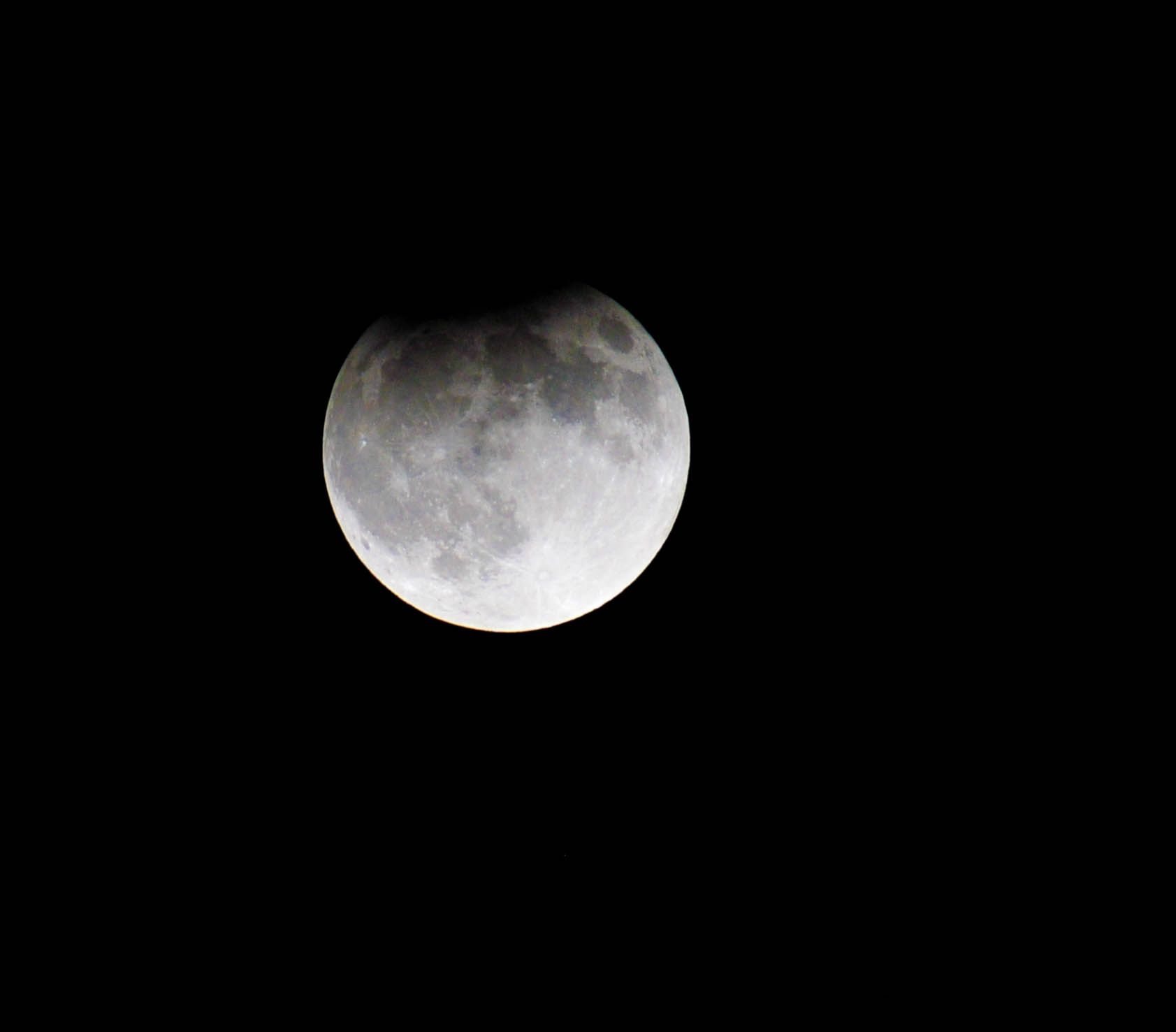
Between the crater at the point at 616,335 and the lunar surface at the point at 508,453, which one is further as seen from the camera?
the crater at the point at 616,335

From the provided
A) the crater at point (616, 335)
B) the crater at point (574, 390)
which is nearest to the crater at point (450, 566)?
the crater at point (574, 390)

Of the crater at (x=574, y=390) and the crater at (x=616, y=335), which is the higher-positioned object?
the crater at (x=616, y=335)

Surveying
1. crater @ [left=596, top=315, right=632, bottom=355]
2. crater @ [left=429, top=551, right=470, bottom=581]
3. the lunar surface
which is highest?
crater @ [left=596, top=315, right=632, bottom=355]

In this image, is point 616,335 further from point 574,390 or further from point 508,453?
point 508,453

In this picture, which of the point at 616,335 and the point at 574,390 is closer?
the point at 574,390

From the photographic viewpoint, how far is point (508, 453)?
8.61ft

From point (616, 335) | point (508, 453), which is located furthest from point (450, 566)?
point (616, 335)

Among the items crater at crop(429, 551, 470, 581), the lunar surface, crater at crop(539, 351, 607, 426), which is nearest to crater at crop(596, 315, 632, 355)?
the lunar surface

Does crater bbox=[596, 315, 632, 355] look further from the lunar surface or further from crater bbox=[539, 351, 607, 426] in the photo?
crater bbox=[539, 351, 607, 426]

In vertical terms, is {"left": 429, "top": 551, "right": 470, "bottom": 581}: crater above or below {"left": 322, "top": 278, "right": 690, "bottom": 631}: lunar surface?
below

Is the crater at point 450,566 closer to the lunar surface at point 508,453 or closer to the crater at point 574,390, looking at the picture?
the lunar surface at point 508,453

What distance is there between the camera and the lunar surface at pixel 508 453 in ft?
8.68

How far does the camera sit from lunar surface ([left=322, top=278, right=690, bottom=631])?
264 centimetres

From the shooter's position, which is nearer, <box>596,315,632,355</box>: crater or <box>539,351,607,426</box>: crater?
<box>539,351,607,426</box>: crater
